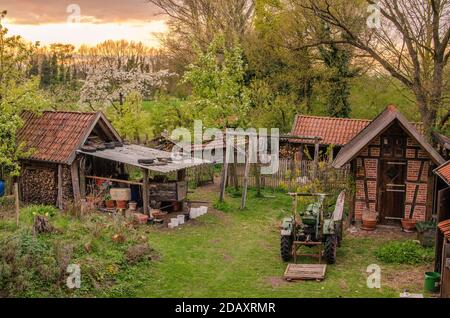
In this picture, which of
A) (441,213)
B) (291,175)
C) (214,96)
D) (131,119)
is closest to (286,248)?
(441,213)

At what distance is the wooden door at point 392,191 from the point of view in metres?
19.7

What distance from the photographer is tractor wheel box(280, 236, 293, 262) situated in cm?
1565

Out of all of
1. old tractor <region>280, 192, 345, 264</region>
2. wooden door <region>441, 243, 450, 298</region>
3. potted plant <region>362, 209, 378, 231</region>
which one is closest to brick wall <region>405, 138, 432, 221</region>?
potted plant <region>362, 209, 378, 231</region>

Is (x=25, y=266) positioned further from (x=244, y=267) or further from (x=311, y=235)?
(x=311, y=235)

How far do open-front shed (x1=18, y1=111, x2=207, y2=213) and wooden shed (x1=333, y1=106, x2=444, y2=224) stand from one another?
6.29m

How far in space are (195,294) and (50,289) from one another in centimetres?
333

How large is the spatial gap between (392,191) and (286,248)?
6306mm

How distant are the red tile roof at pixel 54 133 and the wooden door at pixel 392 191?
11583mm

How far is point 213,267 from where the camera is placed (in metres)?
15.2

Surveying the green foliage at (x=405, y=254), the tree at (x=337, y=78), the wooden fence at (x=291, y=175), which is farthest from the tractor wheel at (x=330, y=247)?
the tree at (x=337, y=78)

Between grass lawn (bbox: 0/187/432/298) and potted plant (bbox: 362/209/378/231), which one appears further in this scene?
potted plant (bbox: 362/209/378/231)

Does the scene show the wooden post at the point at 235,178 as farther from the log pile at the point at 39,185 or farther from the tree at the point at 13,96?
the tree at the point at 13,96

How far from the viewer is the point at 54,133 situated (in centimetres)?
2194

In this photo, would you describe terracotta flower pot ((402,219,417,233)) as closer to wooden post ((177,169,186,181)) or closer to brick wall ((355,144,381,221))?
brick wall ((355,144,381,221))
